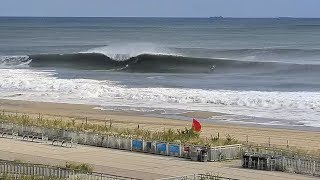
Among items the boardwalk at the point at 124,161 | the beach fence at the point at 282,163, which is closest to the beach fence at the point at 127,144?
the boardwalk at the point at 124,161

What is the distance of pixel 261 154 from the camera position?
3016 centimetres

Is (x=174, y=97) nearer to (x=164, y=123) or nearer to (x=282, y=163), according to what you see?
(x=164, y=123)

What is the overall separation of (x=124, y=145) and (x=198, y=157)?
3.97 m

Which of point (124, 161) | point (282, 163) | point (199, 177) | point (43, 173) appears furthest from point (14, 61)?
point (199, 177)

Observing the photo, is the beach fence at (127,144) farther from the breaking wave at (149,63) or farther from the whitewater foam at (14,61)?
the whitewater foam at (14,61)

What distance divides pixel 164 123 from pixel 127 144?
8641mm

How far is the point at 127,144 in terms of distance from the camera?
33.8 m

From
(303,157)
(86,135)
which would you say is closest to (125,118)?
(86,135)

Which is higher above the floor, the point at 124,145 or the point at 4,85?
the point at 4,85

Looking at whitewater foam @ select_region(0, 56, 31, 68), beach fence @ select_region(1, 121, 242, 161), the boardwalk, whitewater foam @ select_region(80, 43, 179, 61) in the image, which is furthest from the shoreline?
whitewater foam @ select_region(80, 43, 179, 61)

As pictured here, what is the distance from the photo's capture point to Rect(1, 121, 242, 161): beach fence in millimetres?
31469

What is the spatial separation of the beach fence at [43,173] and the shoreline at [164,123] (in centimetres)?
1187

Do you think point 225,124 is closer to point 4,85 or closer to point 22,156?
point 22,156

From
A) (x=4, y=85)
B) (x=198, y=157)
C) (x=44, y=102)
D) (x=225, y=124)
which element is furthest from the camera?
(x=4, y=85)
